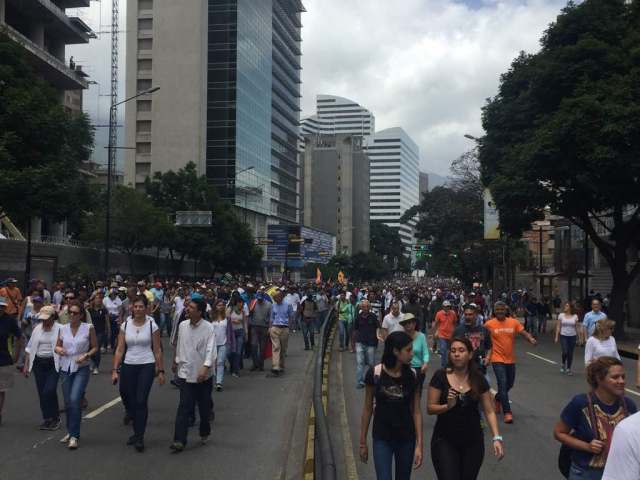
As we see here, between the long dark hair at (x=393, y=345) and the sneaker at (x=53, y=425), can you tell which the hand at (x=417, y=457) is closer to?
the long dark hair at (x=393, y=345)

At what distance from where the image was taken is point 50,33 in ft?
164

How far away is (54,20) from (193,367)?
4571 centimetres

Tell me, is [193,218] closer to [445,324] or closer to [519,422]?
[445,324]

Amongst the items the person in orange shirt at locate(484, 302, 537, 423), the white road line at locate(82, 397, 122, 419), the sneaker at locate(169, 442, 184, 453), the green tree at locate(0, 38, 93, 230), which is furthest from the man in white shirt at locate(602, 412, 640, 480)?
the green tree at locate(0, 38, 93, 230)

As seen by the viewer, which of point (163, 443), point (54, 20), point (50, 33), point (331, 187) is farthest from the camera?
point (331, 187)

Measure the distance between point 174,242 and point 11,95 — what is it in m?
28.0

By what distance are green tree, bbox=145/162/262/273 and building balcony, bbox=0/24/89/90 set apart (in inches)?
329

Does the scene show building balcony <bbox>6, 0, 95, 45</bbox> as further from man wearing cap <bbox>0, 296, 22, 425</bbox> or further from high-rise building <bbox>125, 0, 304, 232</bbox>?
man wearing cap <bbox>0, 296, 22, 425</bbox>

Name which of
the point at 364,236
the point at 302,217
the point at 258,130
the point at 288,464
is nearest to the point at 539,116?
the point at 288,464

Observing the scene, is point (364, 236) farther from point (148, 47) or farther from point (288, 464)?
point (288, 464)

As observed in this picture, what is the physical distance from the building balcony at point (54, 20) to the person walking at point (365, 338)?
1553 inches

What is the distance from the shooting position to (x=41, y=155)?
24.1m

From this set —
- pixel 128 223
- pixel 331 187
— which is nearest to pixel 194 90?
pixel 128 223

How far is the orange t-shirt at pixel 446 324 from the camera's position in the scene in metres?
12.8
